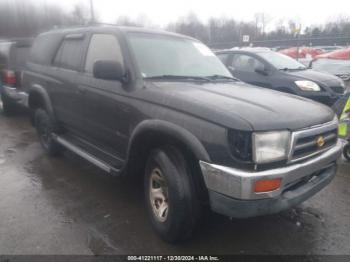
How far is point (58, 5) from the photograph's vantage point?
53.7ft

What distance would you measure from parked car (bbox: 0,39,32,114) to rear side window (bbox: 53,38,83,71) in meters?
3.33

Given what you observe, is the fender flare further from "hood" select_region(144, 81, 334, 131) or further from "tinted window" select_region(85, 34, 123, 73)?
"tinted window" select_region(85, 34, 123, 73)

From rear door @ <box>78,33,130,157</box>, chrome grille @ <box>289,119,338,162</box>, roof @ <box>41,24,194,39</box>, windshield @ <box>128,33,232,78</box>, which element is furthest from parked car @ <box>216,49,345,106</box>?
rear door @ <box>78,33,130,157</box>

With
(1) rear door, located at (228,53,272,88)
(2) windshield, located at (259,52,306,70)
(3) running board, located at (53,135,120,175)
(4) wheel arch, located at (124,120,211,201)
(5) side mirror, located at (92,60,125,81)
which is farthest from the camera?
(2) windshield, located at (259,52,306,70)

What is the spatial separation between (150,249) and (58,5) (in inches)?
633

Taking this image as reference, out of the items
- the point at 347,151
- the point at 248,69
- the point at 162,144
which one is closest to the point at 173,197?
the point at 162,144

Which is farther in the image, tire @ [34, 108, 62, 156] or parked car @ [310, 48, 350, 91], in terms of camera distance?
parked car @ [310, 48, 350, 91]

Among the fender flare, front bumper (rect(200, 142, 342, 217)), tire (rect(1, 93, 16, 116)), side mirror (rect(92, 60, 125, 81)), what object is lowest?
tire (rect(1, 93, 16, 116))

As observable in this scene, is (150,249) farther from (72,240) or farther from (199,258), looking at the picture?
(72,240)

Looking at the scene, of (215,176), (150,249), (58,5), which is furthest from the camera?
(58,5)

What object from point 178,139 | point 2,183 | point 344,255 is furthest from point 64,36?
point 344,255

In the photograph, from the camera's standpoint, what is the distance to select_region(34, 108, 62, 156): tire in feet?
17.5

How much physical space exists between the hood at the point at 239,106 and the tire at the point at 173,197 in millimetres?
464

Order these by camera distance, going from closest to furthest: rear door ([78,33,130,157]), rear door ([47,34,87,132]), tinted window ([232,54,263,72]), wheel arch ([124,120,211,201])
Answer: wheel arch ([124,120,211,201]) → rear door ([78,33,130,157]) → rear door ([47,34,87,132]) → tinted window ([232,54,263,72])
